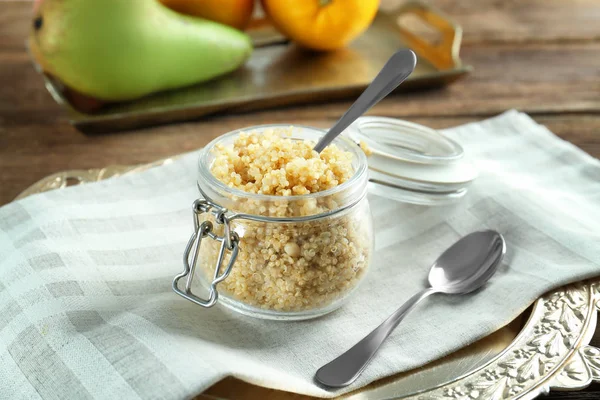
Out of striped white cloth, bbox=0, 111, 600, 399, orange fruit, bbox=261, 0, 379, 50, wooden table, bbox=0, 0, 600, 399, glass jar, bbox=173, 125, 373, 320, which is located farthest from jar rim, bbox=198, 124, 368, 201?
orange fruit, bbox=261, 0, 379, 50

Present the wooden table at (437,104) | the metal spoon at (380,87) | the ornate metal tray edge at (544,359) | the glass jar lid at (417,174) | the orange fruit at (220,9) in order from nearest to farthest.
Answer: the ornate metal tray edge at (544,359), the metal spoon at (380,87), the glass jar lid at (417,174), the wooden table at (437,104), the orange fruit at (220,9)

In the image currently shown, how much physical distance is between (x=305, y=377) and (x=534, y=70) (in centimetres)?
99

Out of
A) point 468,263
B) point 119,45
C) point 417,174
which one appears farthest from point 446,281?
point 119,45

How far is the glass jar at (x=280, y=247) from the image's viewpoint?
617 mm

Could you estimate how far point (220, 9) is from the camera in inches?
50.1

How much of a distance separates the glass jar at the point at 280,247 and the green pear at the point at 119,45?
1.74ft

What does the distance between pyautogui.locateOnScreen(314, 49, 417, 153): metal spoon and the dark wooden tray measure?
Result: 1.64 ft

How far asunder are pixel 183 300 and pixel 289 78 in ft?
2.23

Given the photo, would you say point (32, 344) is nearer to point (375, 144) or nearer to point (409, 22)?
point (375, 144)

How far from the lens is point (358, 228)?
668 mm

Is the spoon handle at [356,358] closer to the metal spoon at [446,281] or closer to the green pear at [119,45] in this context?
the metal spoon at [446,281]

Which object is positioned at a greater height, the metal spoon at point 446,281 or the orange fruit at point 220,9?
the orange fruit at point 220,9

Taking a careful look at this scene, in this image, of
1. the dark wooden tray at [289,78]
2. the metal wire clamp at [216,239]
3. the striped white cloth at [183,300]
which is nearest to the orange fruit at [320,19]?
the dark wooden tray at [289,78]

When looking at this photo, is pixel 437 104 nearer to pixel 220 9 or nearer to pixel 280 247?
pixel 220 9
